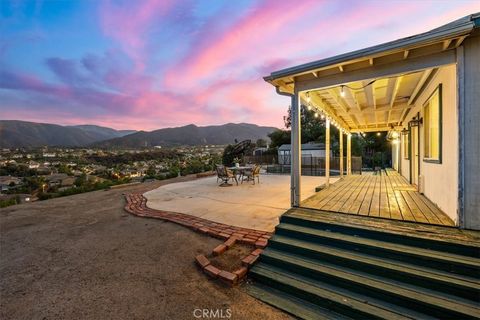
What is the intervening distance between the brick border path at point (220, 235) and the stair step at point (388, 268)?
0.31 m

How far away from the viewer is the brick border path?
8.42 ft

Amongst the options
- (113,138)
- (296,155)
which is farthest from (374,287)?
(113,138)

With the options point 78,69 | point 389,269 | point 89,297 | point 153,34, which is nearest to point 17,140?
point 78,69

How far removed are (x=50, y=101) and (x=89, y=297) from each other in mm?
25700

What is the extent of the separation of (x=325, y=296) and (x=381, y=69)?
3358 mm

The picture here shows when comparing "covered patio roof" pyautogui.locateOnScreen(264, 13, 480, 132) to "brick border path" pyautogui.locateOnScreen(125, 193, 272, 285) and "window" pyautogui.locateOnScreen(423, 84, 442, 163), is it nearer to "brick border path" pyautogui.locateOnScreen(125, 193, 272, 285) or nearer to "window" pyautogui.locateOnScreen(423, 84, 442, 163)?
"window" pyautogui.locateOnScreen(423, 84, 442, 163)

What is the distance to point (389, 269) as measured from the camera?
216 cm

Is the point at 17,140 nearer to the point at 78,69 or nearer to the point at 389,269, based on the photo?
the point at 78,69

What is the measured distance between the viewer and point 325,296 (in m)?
2.11

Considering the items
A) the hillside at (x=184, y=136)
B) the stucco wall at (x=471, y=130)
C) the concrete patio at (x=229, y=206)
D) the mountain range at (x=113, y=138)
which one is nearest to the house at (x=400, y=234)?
the stucco wall at (x=471, y=130)

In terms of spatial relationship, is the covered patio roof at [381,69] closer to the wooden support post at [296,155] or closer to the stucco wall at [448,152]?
the stucco wall at [448,152]

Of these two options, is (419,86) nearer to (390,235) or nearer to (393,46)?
(393,46)

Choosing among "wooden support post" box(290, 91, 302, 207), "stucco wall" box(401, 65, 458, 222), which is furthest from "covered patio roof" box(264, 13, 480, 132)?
"wooden support post" box(290, 91, 302, 207)

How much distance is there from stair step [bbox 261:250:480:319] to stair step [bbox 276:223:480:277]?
13.3 inches
